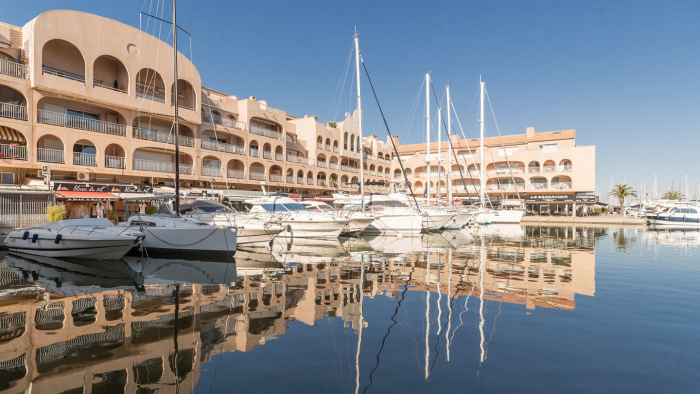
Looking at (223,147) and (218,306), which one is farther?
(223,147)

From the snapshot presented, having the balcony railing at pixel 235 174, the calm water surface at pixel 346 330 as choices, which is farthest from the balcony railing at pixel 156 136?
the calm water surface at pixel 346 330

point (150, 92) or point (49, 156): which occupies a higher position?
point (150, 92)

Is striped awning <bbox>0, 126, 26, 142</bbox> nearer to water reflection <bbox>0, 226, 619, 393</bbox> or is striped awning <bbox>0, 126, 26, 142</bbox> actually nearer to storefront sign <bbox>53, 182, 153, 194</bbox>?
storefront sign <bbox>53, 182, 153, 194</bbox>

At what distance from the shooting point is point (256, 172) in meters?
40.7

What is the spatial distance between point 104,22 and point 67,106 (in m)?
6.54

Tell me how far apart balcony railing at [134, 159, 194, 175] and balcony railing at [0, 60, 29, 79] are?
8.39 m

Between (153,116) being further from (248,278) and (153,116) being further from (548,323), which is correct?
(548,323)

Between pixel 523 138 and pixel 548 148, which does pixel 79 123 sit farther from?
pixel 548 148

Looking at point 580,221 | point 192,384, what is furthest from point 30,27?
point 580,221

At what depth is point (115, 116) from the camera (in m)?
29.3

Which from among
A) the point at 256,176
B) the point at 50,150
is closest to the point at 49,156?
the point at 50,150

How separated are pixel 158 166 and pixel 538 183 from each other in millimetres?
54297

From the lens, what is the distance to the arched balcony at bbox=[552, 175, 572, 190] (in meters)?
57.7

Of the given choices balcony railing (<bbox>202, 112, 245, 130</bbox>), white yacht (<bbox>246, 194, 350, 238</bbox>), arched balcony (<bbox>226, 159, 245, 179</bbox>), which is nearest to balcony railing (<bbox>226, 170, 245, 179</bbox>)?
arched balcony (<bbox>226, 159, 245, 179</bbox>)
